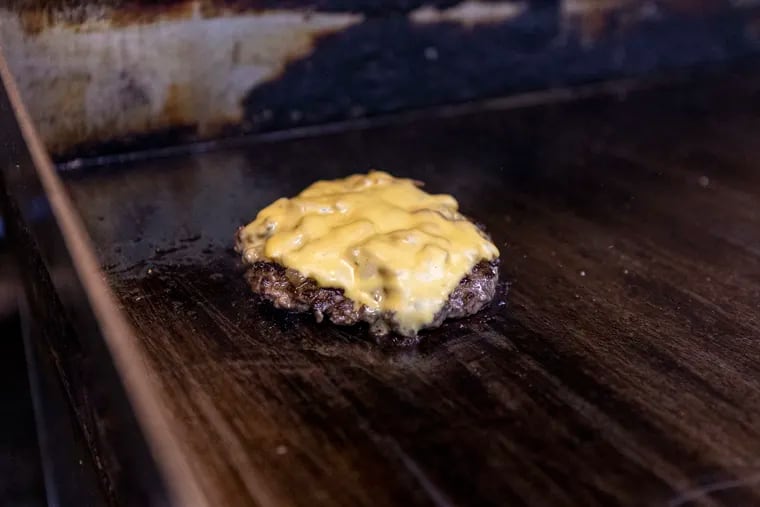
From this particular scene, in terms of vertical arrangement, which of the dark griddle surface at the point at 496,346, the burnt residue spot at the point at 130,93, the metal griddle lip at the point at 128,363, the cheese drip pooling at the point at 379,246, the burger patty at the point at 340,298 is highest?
the metal griddle lip at the point at 128,363

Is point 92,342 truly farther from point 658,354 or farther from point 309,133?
point 309,133

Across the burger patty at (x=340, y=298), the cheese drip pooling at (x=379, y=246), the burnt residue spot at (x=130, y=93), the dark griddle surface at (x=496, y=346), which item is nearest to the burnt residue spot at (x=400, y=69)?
the dark griddle surface at (x=496, y=346)

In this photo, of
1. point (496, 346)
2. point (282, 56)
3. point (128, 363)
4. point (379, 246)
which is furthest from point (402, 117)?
point (128, 363)

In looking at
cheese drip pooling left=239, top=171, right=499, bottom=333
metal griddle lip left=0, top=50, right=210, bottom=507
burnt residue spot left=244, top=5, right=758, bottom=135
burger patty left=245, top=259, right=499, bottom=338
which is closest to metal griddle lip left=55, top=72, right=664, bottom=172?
burnt residue spot left=244, top=5, right=758, bottom=135

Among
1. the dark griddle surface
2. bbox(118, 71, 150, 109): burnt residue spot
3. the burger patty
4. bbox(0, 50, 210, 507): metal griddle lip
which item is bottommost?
the dark griddle surface

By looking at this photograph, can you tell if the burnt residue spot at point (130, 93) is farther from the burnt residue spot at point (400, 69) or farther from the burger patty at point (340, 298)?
the burger patty at point (340, 298)

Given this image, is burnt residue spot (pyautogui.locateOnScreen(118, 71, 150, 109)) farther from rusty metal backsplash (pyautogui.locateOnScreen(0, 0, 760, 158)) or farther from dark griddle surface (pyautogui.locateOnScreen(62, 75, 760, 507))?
dark griddle surface (pyautogui.locateOnScreen(62, 75, 760, 507))
